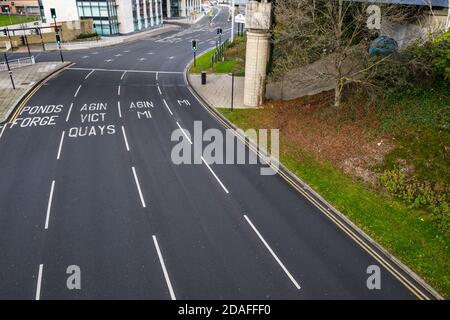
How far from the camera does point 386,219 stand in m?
14.8

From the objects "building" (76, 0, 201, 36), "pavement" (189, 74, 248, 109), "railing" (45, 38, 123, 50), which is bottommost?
"pavement" (189, 74, 248, 109)

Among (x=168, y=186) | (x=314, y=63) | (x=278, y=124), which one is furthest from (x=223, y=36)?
(x=168, y=186)

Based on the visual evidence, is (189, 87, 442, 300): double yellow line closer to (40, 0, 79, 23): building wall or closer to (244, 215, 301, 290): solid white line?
(244, 215, 301, 290): solid white line

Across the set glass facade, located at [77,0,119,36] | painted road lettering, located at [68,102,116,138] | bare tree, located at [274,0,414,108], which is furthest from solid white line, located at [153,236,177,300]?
glass facade, located at [77,0,119,36]

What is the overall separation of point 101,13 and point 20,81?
3635 centimetres

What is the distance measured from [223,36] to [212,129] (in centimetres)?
4957

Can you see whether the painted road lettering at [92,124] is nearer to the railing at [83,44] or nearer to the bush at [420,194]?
the bush at [420,194]

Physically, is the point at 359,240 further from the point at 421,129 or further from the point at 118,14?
the point at 118,14

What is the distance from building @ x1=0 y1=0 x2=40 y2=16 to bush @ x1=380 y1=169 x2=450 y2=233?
391 feet

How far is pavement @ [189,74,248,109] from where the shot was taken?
29.2m

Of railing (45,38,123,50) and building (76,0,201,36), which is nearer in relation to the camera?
railing (45,38,123,50)

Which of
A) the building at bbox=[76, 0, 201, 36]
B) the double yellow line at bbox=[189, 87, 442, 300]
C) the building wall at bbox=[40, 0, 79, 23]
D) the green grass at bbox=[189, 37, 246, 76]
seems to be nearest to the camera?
the double yellow line at bbox=[189, 87, 442, 300]

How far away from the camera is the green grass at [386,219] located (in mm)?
12391
